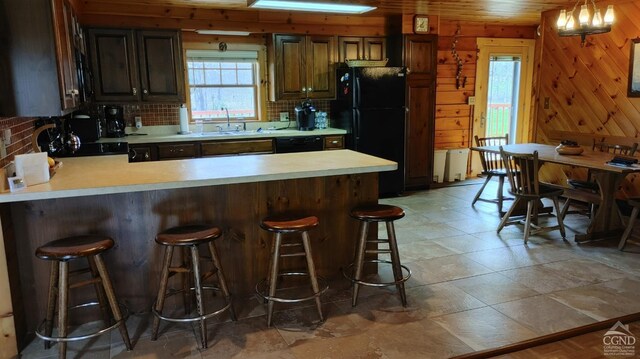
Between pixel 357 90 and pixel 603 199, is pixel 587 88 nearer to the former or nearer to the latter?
pixel 603 199

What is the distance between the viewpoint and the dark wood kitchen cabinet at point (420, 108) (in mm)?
5918

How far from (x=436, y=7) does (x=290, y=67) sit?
1.89 metres

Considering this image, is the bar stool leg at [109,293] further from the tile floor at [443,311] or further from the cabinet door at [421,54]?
the cabinet door at [421,54]

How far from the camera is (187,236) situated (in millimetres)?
2426

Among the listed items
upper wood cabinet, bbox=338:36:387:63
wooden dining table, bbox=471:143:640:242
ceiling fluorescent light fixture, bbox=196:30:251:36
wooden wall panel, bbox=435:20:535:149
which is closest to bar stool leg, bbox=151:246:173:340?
wooden dining table, bbox=471:143:640:242

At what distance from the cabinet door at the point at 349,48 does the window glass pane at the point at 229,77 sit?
135 centimetres

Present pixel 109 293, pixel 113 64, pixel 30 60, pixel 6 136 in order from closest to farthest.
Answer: pixel 109 293, pixel 30 60, pixel 6 136, pixel 113 64

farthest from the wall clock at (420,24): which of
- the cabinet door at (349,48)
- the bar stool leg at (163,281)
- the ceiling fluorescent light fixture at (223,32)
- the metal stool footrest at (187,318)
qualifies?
the bar stool leg at (163,281)

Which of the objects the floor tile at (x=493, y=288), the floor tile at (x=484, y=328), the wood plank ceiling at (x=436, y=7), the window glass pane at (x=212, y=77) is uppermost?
the wood plank ceiling at (x=436, y=7)

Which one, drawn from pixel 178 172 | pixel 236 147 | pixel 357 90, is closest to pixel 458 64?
pixel 357 90

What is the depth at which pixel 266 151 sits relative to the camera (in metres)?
5.26

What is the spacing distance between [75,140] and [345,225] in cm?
207

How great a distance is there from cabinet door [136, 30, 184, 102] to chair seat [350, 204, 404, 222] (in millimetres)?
3104

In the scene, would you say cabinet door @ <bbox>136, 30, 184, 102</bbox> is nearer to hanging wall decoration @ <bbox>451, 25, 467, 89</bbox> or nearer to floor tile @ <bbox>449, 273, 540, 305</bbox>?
floor tile @ <bbox>449, 273, 540, 305</bbox>
